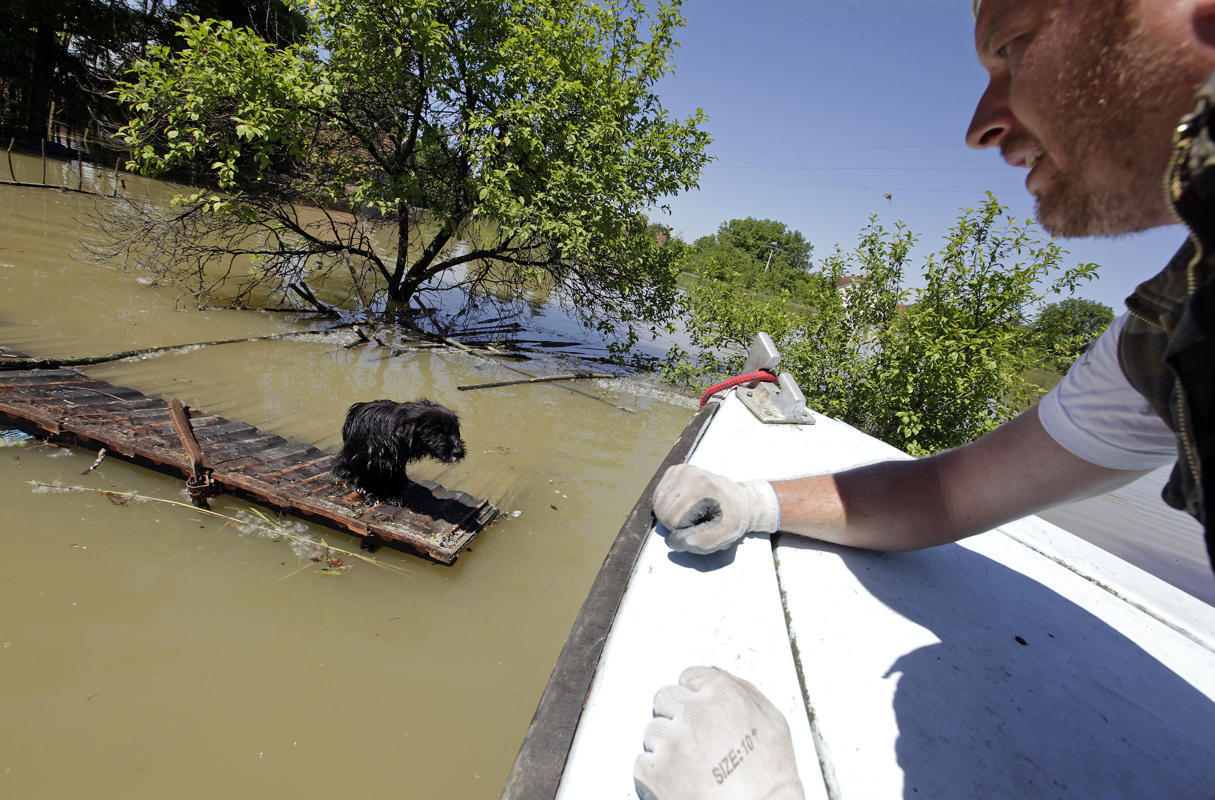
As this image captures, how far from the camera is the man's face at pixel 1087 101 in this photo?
2.87 feet

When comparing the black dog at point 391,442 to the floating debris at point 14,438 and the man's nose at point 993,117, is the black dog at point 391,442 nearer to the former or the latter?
the floating debris at point 14,438

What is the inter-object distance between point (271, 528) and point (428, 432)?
1231 mm

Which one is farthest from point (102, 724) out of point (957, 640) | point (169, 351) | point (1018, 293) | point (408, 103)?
point (408, 103)

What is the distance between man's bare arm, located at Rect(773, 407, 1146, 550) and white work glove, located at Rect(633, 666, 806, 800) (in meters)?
0.90

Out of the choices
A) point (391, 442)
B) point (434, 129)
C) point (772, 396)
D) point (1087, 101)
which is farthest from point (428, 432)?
point (434, 129)

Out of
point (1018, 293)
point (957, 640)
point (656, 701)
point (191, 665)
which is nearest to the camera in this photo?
point (656, 701)

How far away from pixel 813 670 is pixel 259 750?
8.09 ft

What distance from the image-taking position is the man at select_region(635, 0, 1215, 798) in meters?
0.71

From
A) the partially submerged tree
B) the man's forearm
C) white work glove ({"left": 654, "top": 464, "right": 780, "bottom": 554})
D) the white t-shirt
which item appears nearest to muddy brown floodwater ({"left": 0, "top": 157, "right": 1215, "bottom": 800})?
white work glove ({"left": 654, "top": 464, "right": 780, "bottom": 554})

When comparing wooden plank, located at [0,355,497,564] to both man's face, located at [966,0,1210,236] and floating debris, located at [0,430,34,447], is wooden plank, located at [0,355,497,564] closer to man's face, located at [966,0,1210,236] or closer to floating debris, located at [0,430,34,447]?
floating debris, located at [0,430,34,447]

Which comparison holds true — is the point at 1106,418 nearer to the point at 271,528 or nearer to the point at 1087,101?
the point at 1087,101

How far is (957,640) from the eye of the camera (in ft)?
5.20

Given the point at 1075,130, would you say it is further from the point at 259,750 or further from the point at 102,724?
the point at 102,724

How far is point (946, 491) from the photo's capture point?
1.80m
